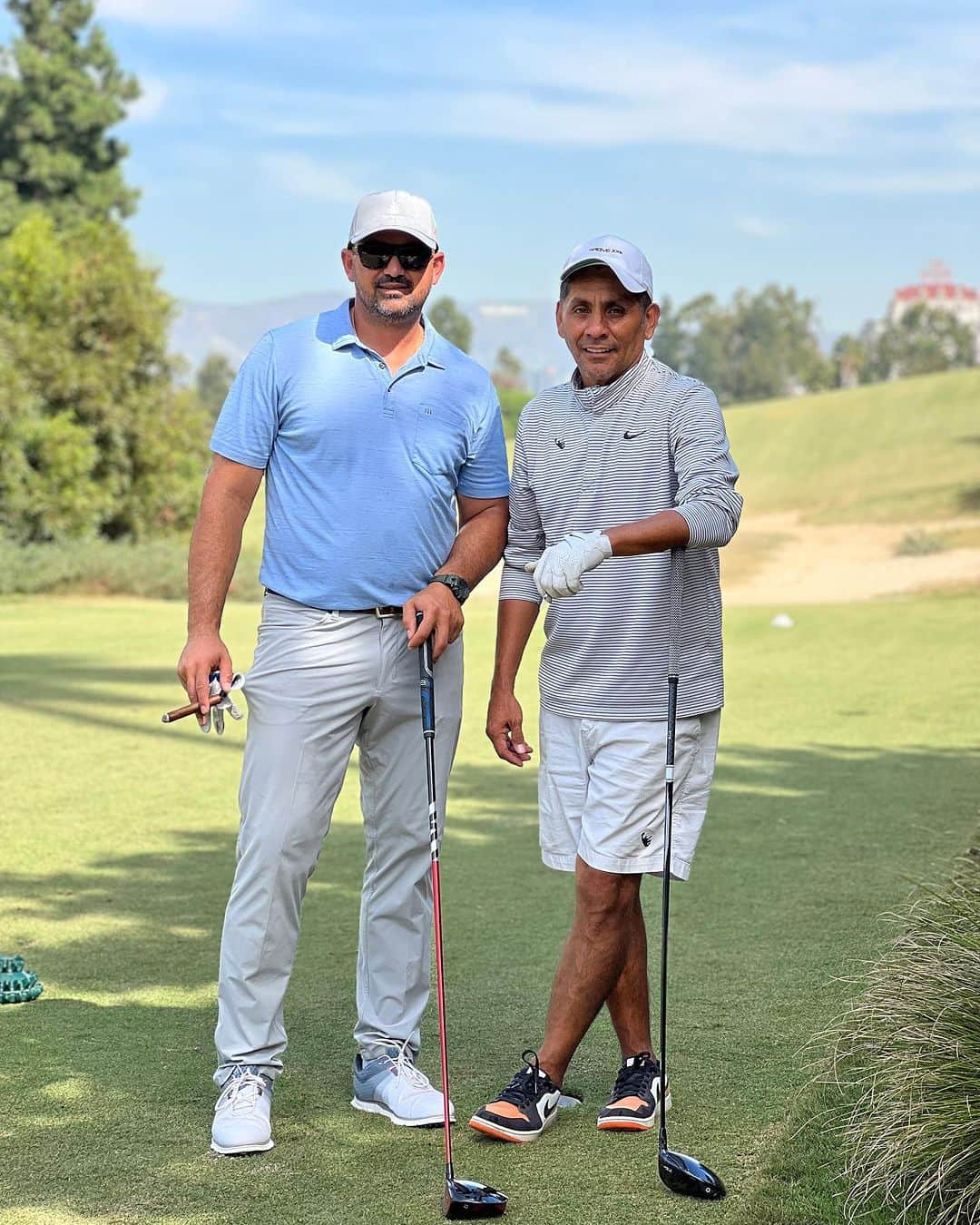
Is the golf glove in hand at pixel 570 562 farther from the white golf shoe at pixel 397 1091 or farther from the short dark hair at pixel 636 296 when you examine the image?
the white golf shoe at pixel 397 1091

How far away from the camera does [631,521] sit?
4.44 metres

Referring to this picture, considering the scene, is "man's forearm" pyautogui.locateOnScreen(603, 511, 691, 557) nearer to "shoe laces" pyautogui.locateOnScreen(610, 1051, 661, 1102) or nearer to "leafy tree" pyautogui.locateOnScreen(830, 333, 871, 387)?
"shoe laces" pyautogui.locateOnScreen(610, 1051, 661, 1102)

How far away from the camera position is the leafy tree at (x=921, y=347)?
14238 cm

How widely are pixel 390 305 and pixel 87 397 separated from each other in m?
33.6

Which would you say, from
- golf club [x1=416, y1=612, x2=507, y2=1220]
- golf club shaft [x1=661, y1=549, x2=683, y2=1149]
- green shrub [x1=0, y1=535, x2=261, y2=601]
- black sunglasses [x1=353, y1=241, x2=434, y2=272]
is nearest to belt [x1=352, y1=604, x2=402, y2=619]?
golf club [x1=416, y1=612, x2=507, y2=1220]

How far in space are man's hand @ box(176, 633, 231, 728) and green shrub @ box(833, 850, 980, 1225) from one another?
185 cm

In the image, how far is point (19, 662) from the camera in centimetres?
1631

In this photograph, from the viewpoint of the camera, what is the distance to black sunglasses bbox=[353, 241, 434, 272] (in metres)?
4.48

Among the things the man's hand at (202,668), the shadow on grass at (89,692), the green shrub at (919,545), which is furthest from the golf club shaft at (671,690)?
the green shrub at (919,545)

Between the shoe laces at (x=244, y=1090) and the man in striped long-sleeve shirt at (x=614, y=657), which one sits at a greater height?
the man in striped long-sleeve shirt at (x=614, y=657)

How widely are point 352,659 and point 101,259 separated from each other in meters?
35.2

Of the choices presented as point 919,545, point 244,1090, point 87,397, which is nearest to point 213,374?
point 919,545

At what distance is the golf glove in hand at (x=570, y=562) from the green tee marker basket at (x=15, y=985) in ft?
8.33

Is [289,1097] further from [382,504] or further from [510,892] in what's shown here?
[510,892]
